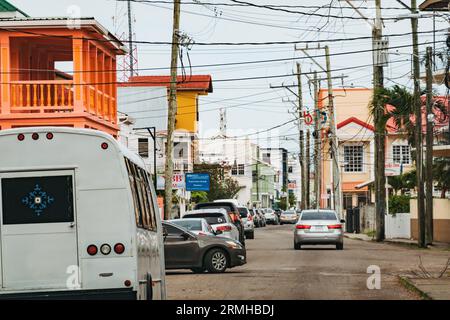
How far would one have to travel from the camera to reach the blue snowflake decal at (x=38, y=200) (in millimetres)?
12414

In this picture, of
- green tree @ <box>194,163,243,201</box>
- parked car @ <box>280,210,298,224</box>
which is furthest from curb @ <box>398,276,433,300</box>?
parked car @ <box>280,210,298,224</box>

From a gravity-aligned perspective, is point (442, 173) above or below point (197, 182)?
above

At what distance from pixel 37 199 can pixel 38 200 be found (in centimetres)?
2

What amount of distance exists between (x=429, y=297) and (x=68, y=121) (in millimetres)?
14765

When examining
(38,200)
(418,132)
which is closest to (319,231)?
(418,132)

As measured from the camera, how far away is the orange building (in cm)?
2931

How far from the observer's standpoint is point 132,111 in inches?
3327

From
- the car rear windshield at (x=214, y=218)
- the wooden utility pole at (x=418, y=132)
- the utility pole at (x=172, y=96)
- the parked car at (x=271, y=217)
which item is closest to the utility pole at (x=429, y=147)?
the wooden utility pole at (x=418, y=132)

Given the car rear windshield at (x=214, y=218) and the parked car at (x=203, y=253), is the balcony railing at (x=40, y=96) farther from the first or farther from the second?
the parked car at (x=203, y=253)

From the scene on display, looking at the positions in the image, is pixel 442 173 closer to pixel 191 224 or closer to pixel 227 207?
pixel 227 207

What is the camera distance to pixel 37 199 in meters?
12.4
